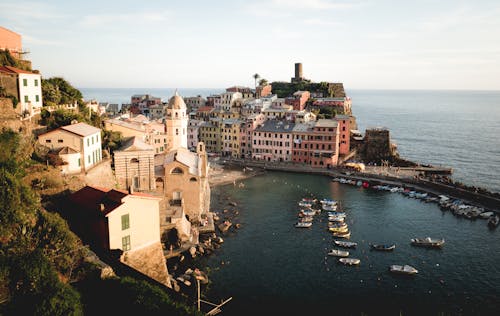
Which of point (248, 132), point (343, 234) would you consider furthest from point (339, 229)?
point (248, 132)

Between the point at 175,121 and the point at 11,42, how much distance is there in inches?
763

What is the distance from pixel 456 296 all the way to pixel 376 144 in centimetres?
4813

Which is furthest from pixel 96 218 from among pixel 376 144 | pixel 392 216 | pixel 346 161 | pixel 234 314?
pixel 376 144

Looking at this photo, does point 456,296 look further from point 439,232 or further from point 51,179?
point 51,179

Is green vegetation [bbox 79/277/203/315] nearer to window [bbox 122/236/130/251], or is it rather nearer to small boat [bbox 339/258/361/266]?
window [bbox 122/236/130/251]

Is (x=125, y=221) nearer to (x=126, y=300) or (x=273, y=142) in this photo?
(x=126, y=300)

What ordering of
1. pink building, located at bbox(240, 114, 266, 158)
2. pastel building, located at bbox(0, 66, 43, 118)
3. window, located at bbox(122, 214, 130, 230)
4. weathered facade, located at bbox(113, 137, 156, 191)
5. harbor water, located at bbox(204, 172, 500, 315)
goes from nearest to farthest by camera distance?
window, located at bbox(122, 214, 130, 230), harbor water, located at bbox(204, 172, 500, 315), pastel building, located at bbox(0, 66, 43, 118), weathered facade, located at bbox(113, 137, 156, 191), pink building, located at bbox(240, 114, 266, 158)

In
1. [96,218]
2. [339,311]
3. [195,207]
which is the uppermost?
[96,218]

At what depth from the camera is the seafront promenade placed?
49969mm

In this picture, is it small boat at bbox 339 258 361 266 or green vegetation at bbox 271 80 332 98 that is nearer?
small boat at bbox 339 258 361 266

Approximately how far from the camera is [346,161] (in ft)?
235

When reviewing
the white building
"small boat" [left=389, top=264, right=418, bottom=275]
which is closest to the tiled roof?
the white building

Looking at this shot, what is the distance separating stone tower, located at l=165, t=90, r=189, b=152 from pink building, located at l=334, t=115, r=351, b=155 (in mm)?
34006

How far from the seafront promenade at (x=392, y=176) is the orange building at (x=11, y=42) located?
33.9 m
